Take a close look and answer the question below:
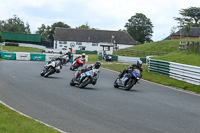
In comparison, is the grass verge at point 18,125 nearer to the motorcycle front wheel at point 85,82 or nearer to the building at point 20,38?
the motorcycle front wheel at point 85,82

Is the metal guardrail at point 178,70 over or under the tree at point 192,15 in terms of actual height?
under

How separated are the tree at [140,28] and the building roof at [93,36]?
450 inches

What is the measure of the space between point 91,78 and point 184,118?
6726 mm

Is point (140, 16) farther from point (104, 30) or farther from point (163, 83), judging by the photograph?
point (163, 83)

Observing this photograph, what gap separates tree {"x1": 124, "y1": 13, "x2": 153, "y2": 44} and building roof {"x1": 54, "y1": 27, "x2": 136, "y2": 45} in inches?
450

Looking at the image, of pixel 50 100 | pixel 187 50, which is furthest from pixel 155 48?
pixel 50 100

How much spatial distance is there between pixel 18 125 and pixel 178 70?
57.7ft

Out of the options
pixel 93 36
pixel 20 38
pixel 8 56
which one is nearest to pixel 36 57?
pixel 8 56

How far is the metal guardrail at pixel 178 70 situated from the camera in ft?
67.3

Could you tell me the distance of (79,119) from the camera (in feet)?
28.6

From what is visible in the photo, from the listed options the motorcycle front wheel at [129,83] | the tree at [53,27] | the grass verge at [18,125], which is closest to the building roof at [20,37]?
the tree at [53,27]

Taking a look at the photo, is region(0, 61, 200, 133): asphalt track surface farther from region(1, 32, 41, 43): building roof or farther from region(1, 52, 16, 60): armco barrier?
region(1, 32, 41, 43): building roof

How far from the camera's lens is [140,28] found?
394 ft

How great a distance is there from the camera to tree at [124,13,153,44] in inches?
4697
